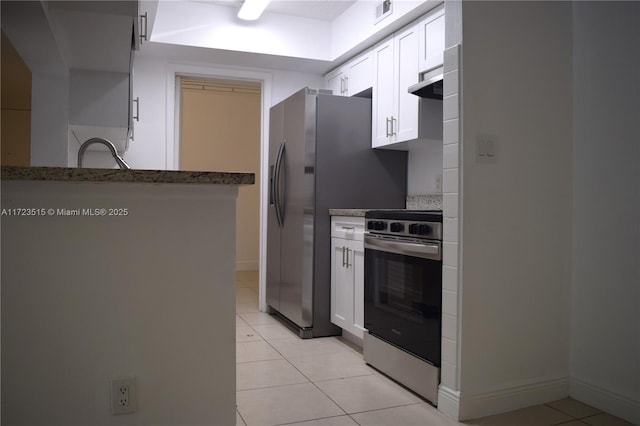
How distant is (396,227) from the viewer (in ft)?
8.86

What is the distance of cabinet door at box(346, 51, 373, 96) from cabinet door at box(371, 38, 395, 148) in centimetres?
9

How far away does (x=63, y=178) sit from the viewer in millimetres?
1323

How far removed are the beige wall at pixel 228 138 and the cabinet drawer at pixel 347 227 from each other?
3254mm

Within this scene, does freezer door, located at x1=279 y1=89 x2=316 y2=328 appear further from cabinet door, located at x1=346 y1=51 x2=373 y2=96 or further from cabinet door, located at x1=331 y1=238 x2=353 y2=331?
cabinet door, located at x1=346 y1=51 x2=373 y2=96

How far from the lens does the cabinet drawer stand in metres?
3.27

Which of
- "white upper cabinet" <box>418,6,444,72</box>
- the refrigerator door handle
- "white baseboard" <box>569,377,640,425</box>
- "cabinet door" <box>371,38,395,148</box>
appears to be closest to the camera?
"white baseboard" <box>569,377,640,425</box>

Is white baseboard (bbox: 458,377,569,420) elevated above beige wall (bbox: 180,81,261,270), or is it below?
below

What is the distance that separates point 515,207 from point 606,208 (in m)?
0.41

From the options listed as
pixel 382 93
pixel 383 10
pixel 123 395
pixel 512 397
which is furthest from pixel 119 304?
pixel 383 10

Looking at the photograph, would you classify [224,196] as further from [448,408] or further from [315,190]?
[315,190]

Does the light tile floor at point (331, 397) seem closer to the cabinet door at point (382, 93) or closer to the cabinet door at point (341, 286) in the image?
the cabinet door at point (341, 286)

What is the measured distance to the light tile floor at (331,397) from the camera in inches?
87.4

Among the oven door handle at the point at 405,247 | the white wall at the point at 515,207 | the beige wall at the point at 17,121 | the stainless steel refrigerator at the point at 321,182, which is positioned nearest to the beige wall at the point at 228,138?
the stainless steel refrigerator at the point at 321,182

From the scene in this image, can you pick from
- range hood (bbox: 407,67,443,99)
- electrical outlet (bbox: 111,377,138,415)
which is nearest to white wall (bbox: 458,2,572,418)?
range hood (bbox: 407,67,443,99)
